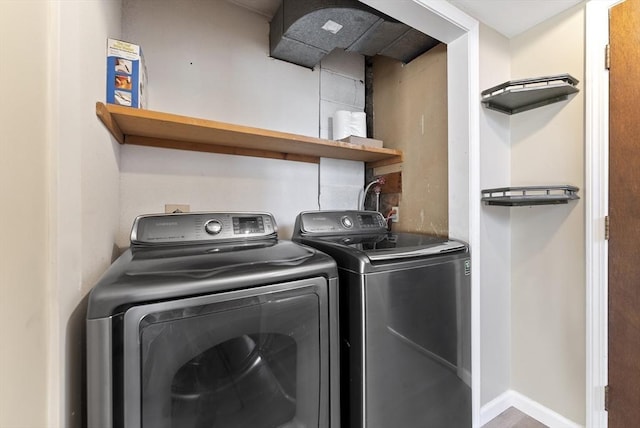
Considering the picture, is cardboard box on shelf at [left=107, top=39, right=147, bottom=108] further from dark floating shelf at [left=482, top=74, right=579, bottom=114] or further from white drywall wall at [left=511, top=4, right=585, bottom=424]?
white drywall wall at [left=511, top=4, right=585, bottom=424]

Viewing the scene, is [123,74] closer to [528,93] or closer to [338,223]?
[338,223]

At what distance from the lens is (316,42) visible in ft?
5.55

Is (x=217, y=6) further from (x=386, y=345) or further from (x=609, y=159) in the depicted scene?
(x=609, y=159)

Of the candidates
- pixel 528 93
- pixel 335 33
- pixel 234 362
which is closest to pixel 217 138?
pixel 335 33

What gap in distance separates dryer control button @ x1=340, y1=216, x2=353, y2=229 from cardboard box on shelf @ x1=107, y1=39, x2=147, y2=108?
3.86ft

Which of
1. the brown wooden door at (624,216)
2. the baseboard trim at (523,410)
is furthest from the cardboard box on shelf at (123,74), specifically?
the baseboard trim at (523,410)

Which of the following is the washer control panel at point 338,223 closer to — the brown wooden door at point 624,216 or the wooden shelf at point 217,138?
the wooden shelf at point 217,138

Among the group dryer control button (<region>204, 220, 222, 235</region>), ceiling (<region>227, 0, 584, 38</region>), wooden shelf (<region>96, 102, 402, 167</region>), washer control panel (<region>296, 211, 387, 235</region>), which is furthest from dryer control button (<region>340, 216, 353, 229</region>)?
ceiling (<region>227, 0, 584, 38</region>)

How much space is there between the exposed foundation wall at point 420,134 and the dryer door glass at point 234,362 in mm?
1126

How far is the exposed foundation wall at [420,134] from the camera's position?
1680 mm

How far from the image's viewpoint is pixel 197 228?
4.07ft

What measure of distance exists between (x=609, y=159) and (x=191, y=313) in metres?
1.93

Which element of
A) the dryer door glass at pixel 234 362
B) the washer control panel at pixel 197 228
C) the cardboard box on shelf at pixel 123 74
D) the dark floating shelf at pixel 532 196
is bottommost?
the dryer door glass at pixel 234 362

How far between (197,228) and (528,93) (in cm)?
184
